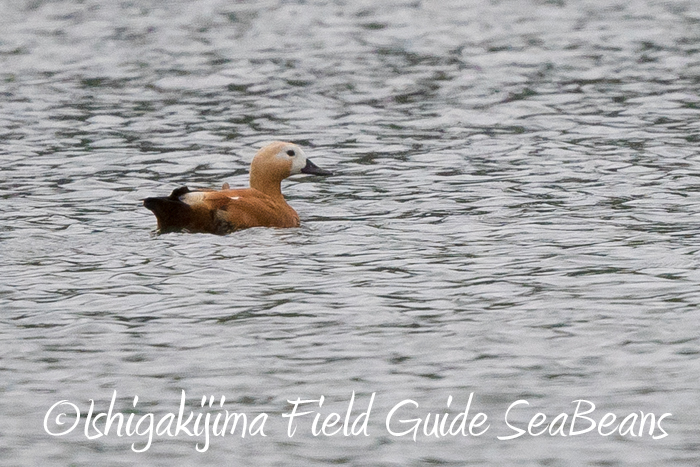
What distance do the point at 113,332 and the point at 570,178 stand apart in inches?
279

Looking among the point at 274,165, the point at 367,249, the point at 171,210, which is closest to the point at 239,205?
the point at 171,210

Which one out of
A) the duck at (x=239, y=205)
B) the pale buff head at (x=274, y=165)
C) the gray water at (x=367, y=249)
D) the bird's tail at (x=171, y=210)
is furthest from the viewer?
the pale buff head at (x=274, y=165)

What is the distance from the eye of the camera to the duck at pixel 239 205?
41.2 feet

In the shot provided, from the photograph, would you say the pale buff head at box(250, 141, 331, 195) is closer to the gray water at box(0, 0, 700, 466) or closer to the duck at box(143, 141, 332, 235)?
the duck at box(143, 141, 332, 235)

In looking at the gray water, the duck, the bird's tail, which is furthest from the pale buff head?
the bird's tail

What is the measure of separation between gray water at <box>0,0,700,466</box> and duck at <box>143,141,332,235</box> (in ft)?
0.50

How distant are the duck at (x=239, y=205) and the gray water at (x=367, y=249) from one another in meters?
0.15

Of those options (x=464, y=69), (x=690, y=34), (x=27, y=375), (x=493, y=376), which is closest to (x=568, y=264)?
(x=493, y=376)

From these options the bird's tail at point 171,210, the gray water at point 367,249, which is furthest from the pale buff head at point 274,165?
the bird's tail at point 171,210

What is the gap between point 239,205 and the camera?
13.0m

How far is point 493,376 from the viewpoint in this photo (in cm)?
893

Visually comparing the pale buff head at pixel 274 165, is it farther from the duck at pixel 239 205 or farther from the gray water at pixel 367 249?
the gray water at pixel 367 249

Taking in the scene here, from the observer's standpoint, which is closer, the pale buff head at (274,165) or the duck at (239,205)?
the duck at (239,205)

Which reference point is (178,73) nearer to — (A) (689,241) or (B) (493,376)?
(A) (689,241)
